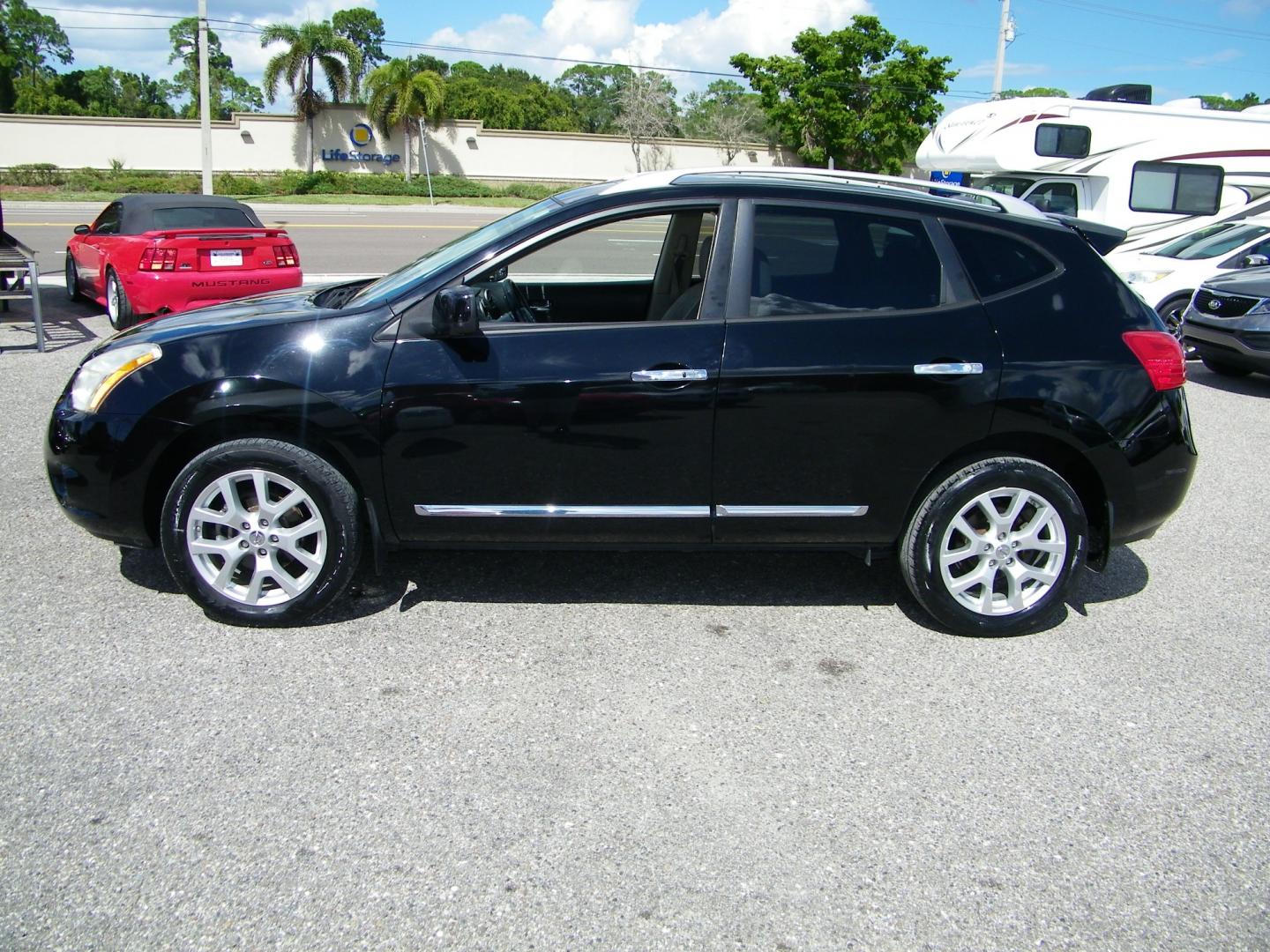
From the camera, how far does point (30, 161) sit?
4622cm

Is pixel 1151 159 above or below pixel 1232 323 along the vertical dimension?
above

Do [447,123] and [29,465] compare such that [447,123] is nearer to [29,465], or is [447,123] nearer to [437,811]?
[29,465]

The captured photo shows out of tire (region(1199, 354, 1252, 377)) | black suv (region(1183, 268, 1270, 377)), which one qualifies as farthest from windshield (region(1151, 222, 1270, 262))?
tire (region(1199, 354, 1252, 377))

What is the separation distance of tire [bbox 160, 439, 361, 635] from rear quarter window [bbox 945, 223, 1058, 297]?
269 centimetres

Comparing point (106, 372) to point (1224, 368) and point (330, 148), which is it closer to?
point (1224, 368)

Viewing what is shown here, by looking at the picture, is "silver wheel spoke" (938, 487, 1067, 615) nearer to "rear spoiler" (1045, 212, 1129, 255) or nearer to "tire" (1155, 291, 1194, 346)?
"rear spoiler" (1045, 212, 1129, 255)

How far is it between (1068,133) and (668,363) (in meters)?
13.8

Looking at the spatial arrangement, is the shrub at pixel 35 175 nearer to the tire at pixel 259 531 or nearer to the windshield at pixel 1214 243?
the windshield at pixel 1214 243

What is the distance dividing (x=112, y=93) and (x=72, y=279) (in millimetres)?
82601

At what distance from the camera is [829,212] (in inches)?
166

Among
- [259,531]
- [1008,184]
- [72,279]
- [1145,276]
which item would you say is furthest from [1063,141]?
[259,531]

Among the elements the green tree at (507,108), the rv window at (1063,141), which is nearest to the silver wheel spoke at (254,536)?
the rv window at (1063,141)

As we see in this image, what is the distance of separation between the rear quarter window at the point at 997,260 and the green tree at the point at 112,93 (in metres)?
80.7

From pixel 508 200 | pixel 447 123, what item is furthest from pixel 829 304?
pixel 447 123
